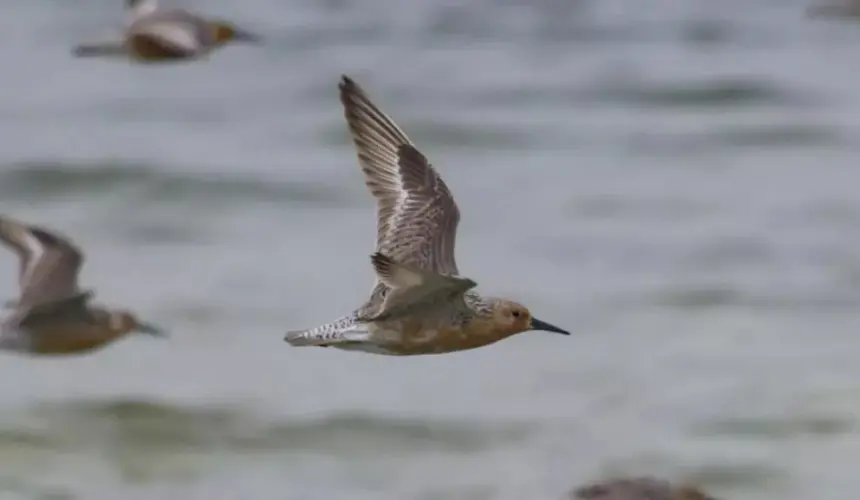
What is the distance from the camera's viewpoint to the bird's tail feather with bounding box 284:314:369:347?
6745 mm

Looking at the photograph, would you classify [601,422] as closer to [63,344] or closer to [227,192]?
[63,344]

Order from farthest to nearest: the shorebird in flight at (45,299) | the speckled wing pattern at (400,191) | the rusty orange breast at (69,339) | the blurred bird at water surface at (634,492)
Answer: the blurred bird at water surface at (634,492)
the rusty orange breast at (69,339)
the shorebird in flight at (45,299)
the speckled wing pattern at (400,191)

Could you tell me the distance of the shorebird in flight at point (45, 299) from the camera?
8.06 meters

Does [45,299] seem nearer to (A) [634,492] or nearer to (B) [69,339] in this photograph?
(B) [69,339]

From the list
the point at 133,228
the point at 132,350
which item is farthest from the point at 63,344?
the point at 133,228

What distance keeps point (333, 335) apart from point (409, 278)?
34cm

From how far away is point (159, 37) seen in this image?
1101cm

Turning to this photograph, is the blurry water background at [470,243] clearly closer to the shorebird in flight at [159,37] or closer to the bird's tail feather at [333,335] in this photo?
the shorebird in flight at [159,37]

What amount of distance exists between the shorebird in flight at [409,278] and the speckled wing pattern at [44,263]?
1.15m

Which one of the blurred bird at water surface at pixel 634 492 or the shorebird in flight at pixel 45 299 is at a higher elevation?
the shorebird in flight at pixel 45 299

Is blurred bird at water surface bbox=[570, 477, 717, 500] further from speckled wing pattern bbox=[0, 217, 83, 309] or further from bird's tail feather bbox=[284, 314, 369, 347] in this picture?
bird's tail feather bbox=[284, 314, 369, 347]

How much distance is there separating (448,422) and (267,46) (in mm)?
17160

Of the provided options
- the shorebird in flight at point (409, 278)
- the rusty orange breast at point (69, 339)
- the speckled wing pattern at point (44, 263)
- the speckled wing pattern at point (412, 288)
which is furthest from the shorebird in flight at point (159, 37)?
the speckled wing pattern at point (412, 288)

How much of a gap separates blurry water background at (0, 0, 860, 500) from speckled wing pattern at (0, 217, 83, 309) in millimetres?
5261
